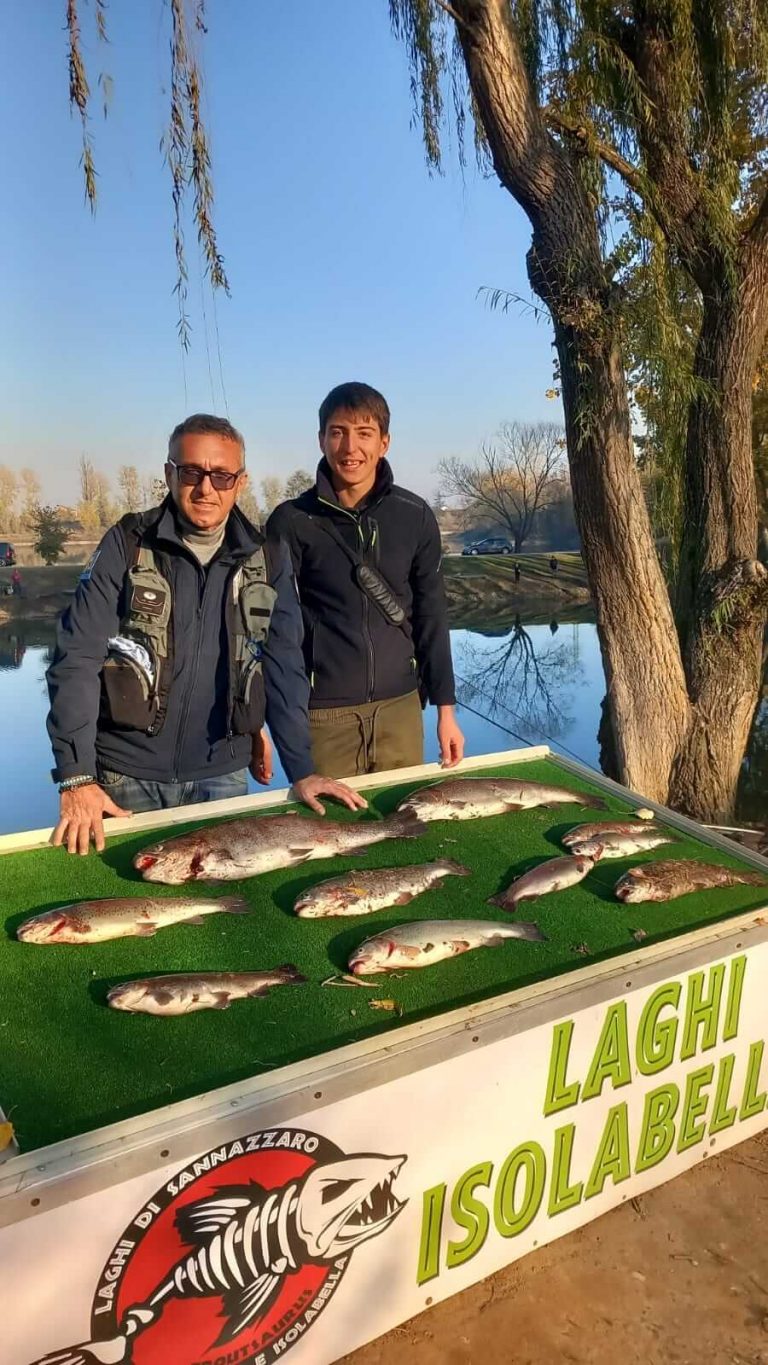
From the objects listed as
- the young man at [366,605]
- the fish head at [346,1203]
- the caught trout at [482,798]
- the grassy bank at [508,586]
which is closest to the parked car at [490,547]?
the grassy bank at [508,586]

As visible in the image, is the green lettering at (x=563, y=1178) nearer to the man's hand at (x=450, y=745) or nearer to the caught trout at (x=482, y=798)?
the caught trout at (x=482, y=798)

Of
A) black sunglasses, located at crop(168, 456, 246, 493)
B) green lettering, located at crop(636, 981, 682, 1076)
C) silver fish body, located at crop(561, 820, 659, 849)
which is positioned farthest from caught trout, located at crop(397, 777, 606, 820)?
black sunglasses, located at crop(168, 456, 246, 493)

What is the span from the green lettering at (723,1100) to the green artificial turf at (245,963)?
503mm

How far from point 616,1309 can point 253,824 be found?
5.96 ft

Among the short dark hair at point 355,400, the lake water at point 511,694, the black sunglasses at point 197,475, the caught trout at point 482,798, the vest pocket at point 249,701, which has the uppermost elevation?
the short dark hair at point 355,400

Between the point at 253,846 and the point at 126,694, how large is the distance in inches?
30.1

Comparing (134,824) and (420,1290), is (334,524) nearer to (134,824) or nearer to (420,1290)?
(134,824)

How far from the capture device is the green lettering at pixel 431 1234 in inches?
82.0

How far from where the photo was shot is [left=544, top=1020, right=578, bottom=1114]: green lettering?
2191mm

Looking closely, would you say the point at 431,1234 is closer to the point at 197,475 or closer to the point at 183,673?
the point at 183,673

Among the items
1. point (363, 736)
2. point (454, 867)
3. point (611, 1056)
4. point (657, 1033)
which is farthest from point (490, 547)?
point (611, 1056)

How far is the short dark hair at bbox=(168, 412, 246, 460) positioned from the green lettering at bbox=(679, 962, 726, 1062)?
2406 mm

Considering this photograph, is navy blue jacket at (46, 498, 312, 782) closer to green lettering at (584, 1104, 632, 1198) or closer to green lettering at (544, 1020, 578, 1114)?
green lettering at (544, 1020, 578, 1114)

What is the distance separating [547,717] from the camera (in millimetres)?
16266
